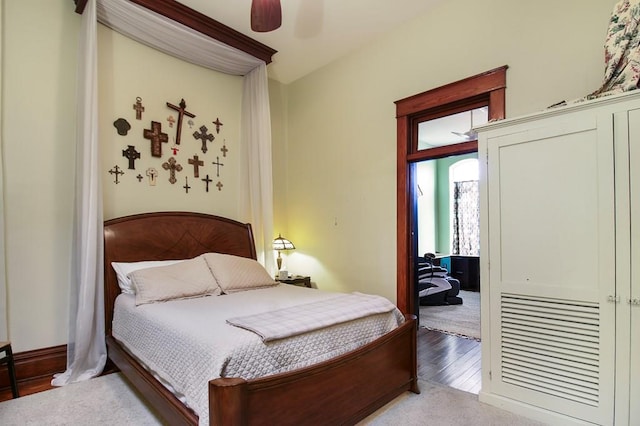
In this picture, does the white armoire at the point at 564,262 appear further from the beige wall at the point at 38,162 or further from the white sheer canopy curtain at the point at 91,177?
the beige wall at the point at 38,162

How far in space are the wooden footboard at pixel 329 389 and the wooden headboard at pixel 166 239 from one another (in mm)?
2053

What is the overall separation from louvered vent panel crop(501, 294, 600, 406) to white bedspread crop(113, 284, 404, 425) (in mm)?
763

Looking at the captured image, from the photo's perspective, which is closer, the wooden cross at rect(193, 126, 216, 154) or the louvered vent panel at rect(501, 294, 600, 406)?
the louvered vent panel at rect(501, 294, 600, 406)

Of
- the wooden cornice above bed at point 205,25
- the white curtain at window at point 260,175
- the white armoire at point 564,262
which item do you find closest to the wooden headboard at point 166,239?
the white curtain at window at point 260,175

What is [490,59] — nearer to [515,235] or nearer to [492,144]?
[492,144]

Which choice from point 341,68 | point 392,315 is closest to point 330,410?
point 392,315

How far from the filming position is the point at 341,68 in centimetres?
415

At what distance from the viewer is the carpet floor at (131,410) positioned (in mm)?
2172

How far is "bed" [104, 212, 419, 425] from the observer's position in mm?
1527

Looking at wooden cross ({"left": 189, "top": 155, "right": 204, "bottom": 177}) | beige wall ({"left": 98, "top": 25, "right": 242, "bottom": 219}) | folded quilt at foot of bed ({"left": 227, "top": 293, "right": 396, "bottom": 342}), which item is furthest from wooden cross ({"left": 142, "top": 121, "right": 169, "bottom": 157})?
folded quilt at foot of bed ({"left": 227, "top": 293, "right": 396, "bottom": 342})

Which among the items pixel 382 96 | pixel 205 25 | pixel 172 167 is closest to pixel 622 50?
pixel 382 96

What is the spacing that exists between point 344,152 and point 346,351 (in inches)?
99.4

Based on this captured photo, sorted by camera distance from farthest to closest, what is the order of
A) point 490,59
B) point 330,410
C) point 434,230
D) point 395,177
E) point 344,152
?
point 434,230, point 344,152, point 395,177, point 490,59, point 330,410

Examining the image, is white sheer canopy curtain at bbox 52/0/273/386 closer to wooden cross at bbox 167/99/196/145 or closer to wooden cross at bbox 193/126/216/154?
wooden cross at bbox 167/99/196/145
